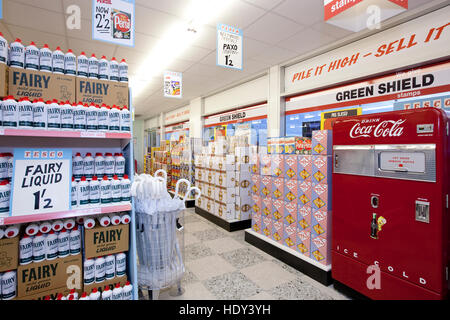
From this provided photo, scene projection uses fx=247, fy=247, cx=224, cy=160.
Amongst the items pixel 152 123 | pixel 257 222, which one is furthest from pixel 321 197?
pixel 152 123

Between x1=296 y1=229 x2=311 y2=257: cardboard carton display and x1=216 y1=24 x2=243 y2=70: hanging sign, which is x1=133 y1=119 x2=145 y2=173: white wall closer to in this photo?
x1=216 y1=24 x2=243 y2=70: hanging sign

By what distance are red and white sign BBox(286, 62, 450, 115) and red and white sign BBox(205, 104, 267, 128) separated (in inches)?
55.4

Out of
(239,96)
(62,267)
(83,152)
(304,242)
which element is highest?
(239,96)

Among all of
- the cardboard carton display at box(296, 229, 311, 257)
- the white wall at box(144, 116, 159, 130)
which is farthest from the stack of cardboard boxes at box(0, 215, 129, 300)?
the white wall at box(144, 116, 159, 130)

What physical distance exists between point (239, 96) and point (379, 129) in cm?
508

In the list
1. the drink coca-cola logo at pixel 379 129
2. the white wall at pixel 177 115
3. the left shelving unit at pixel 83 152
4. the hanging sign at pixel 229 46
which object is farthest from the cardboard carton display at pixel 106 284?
the white wall at pixel 177 115

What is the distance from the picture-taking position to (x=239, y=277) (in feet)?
9.78

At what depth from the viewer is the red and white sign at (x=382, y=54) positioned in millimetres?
3137

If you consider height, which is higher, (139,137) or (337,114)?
(139,137)

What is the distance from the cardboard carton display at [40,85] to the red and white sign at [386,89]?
407 centimetres

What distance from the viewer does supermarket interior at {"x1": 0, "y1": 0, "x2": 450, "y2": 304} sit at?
1.71 meters

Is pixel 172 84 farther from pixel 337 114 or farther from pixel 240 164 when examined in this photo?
pixel 337 114

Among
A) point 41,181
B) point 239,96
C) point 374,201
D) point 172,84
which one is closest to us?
point 41,181

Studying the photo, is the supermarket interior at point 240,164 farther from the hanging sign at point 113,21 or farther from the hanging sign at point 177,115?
the hanging sign at point 177,115
